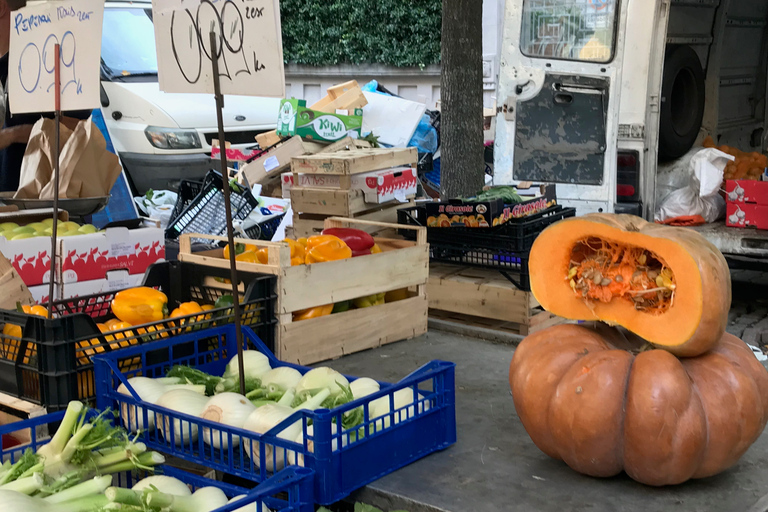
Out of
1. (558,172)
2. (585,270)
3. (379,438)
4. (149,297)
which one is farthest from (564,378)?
(558,172)

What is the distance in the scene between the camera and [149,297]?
3.58 m

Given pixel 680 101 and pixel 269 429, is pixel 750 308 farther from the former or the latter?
pixel 269 429

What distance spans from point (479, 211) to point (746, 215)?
2.14 m

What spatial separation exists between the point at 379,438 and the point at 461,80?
5.14 metres

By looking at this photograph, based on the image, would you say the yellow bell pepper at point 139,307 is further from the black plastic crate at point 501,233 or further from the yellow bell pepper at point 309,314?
the black plastic crate at point 501,233

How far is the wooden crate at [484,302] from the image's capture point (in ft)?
15.0

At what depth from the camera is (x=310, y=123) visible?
7895 mm

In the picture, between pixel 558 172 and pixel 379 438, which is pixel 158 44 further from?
pixel 558 172

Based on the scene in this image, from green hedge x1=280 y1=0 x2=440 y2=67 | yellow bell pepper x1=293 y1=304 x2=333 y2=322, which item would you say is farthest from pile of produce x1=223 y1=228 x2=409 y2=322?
green hedge x1=280 y1=0 x2=440 y2=67

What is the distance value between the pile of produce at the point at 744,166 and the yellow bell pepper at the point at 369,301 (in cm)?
362

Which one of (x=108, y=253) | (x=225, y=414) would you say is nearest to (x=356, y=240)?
(x=108, y=253)

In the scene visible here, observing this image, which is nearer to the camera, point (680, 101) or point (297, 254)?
point (297, 254)

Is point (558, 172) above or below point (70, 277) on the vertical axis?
above

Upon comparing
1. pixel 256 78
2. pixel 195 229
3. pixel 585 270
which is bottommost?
pixel 195 229
